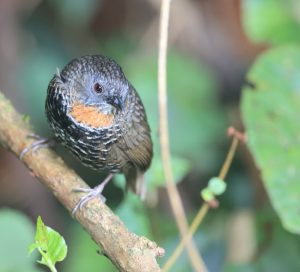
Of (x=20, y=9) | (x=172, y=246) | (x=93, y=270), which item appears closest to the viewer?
(x=93, y=270)

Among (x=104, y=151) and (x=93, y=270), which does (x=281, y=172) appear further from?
(x=93, y=270)

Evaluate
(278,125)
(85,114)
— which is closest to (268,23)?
(278,125)

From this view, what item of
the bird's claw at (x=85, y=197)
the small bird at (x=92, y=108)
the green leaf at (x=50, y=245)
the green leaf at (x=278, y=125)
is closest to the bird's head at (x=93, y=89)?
the small bird at (x=92, y=108)

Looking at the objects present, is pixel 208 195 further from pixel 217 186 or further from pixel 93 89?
pixel 93 89

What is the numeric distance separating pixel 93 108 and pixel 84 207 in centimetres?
52

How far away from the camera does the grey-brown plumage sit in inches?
125

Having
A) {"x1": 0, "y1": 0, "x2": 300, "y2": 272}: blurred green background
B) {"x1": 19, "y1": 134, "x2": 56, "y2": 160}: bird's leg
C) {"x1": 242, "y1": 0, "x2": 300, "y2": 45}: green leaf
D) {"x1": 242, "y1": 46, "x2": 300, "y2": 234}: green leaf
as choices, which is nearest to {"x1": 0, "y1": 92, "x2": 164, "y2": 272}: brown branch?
{"x1": 19, "y1": 134, "x2": 56, "y2": 160}: bird's leg

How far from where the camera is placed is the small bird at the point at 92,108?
125 inches

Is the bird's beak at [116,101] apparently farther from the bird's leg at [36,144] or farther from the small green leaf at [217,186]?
the small green leaf at [217,186]

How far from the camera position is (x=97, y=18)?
5.84 m

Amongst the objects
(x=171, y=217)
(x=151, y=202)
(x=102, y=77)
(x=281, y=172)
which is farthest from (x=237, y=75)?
(x=102, y=77)

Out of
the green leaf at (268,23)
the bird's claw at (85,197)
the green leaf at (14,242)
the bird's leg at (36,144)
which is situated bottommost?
the green leaf at (14,242)

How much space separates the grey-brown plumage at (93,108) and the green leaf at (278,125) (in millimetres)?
665

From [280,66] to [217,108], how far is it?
3.36 feet
